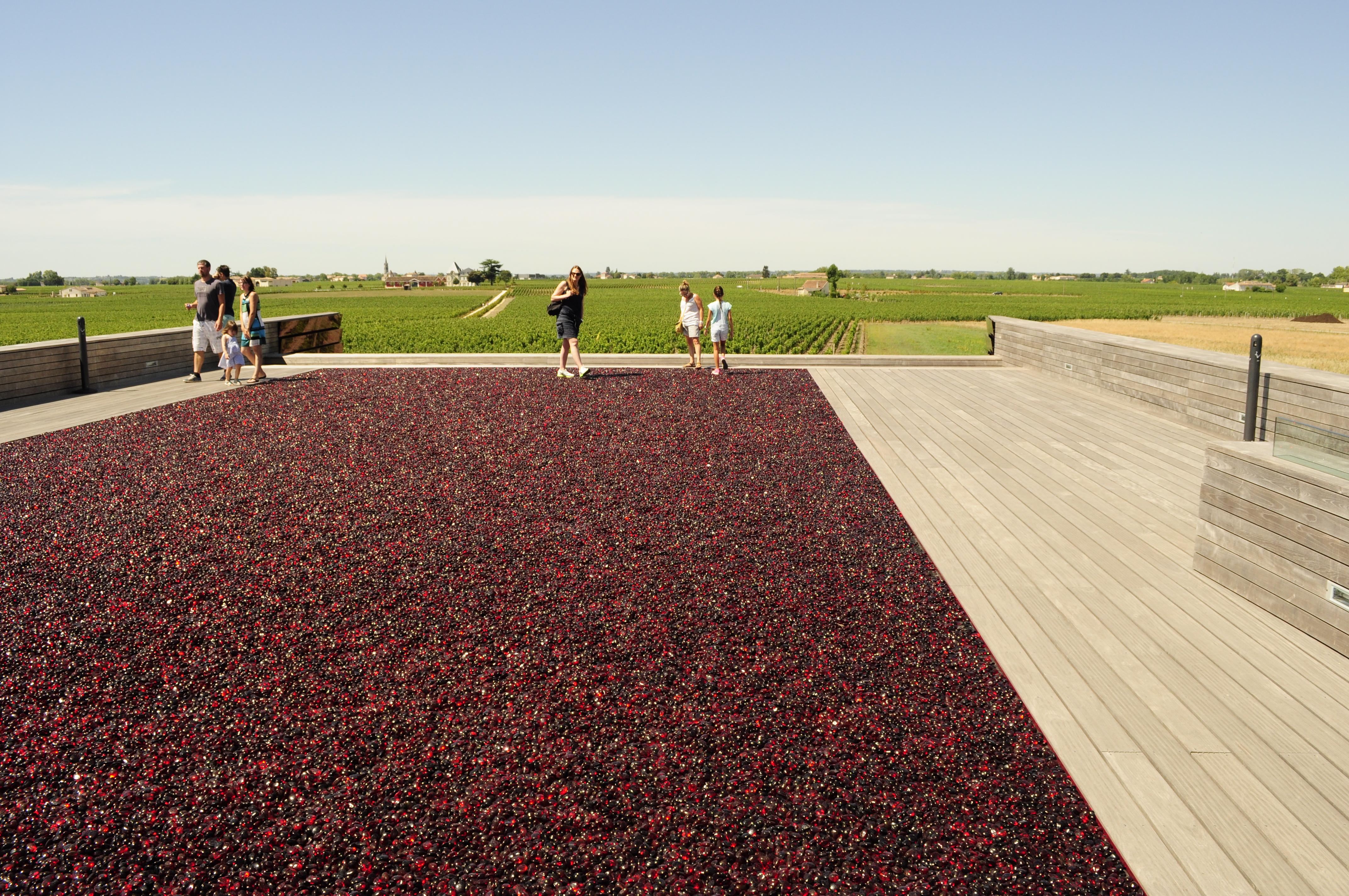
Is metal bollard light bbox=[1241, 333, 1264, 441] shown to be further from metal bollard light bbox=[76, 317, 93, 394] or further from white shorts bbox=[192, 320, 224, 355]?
metal bollard light bbox=[76, 317, 93, 394]

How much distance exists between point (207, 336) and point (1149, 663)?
1340cm

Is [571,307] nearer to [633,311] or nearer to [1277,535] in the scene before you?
[1277,535]

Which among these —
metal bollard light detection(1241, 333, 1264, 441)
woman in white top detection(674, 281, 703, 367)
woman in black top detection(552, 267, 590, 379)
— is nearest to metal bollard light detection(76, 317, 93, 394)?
woman in black top detection(552, 267, 590, 379)

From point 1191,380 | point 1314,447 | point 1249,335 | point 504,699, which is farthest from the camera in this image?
point 1249,335

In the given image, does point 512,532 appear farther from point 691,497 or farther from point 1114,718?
point 1114,718

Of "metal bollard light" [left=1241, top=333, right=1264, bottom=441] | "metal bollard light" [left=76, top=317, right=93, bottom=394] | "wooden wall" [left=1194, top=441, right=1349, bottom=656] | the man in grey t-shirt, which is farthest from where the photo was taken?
the man in grey t-shirt

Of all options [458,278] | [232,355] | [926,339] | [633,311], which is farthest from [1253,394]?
[458,278]

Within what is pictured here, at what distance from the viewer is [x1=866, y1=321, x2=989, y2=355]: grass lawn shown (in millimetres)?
29047

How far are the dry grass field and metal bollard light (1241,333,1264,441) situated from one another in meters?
6.75

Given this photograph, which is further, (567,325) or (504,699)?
(567,325)

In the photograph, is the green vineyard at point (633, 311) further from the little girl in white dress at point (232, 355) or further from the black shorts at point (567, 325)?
the little girl in white dress at point (232, 355)

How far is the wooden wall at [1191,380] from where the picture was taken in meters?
7.72

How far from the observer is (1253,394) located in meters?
8.22

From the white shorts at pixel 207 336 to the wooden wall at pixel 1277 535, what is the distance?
1308 cm
